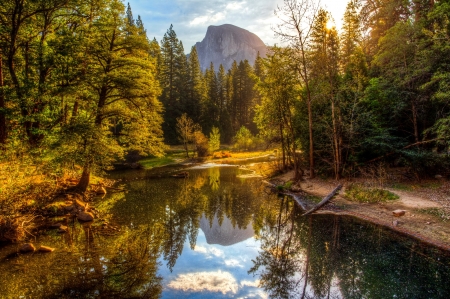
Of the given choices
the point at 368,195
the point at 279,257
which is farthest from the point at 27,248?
the point at 368,195

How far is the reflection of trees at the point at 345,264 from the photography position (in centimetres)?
703

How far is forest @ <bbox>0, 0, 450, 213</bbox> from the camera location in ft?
45.8

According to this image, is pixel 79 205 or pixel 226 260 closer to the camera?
pixel 226 260

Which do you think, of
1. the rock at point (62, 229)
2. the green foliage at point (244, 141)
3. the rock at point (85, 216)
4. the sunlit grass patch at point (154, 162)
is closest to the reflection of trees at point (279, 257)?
A: the rock at point (62, 229)

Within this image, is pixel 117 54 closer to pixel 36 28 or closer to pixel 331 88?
pixel 36 28

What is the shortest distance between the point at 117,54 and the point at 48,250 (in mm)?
12393

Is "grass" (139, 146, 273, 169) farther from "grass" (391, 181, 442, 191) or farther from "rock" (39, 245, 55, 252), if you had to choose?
"grass" (391, 181, 442, 191)

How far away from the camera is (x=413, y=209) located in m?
12.2

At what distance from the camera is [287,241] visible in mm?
10727

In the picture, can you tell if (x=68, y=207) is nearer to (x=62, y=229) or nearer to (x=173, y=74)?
(x=62, y=229)

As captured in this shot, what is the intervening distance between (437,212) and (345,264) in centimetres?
656

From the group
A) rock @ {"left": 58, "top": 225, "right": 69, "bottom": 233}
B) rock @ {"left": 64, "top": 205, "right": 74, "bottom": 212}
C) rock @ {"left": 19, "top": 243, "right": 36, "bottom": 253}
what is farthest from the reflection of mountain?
rock @ {"left": 64, "top": 205, "right": 74, "bottom": 212}

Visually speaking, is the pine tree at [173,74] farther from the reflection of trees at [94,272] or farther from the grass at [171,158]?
the reflection of trees at [94,272]

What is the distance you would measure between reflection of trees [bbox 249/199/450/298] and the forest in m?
8.54
